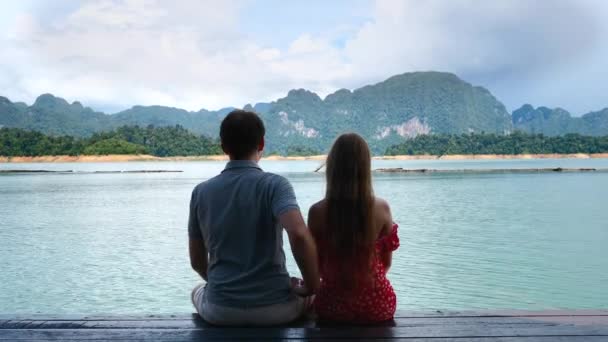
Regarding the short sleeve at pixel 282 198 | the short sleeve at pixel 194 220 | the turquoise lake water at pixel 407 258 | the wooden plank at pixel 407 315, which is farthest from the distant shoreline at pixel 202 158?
the short sleeve at pixel 282 198

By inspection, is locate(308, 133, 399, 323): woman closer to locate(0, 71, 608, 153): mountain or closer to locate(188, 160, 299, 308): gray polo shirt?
locate(188, 160, 299, 308): gray polo shirt

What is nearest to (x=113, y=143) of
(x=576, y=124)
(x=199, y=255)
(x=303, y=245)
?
(x=199, y=255)

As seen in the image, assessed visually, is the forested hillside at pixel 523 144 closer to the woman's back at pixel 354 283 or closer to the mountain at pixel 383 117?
the mountain at pixel 383 117

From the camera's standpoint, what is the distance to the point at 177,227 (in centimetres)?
1614

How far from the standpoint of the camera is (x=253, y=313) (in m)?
2.32

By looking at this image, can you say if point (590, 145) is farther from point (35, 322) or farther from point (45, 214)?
point (35, 322)

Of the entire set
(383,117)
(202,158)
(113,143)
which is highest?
(383,117)

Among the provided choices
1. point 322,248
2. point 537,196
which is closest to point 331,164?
point 322,248

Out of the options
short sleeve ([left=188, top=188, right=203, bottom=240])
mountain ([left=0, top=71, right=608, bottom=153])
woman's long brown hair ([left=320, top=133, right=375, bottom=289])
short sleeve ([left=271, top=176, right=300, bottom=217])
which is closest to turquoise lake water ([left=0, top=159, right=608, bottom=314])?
short sleeve ([left=188, top=188, right=203, bottom=240])

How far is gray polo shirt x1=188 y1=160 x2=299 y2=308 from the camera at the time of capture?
2211 millimetres

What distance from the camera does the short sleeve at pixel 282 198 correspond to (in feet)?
6.99

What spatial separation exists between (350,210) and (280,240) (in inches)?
12.2

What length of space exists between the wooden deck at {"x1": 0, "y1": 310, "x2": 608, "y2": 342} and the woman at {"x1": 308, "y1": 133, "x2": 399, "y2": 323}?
0.31ft

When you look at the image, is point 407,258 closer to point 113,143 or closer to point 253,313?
point 253,313
